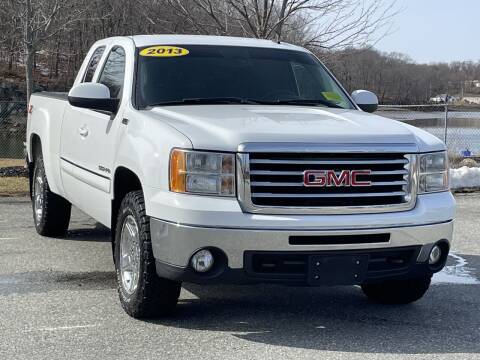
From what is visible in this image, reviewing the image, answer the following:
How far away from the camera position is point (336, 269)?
14.8 feet

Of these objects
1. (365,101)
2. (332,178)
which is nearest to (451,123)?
(365,101)

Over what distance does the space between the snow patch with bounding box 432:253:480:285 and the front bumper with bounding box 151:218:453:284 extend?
184 cm

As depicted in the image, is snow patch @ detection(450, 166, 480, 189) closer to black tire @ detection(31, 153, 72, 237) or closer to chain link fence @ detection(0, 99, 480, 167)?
chain link fence @ detection(0, 99, 480, 167)

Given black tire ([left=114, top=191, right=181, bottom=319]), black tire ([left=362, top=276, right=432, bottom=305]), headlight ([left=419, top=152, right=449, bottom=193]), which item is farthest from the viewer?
black tire ([left=362, top=276, right=432, bottom=305])

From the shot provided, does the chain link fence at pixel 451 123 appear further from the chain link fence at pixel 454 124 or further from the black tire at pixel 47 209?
the black tire at pixel 47 209

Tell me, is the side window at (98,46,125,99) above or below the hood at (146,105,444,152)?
above

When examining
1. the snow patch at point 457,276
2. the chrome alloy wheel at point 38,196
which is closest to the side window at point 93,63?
the chrome alloy wheel at point 38,196

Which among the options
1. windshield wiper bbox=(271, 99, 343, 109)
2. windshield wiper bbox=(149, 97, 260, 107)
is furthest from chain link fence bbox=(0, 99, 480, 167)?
windshield wiper bbox=(149, 97, 260, 107)

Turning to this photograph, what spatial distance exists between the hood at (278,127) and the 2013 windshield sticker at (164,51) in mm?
713

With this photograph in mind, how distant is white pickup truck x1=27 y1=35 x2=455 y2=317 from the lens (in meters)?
4.40

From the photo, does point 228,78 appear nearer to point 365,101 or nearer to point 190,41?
point 190,41

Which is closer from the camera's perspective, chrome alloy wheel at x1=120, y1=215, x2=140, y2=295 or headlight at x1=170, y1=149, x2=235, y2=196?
headlight at x1=170, y1=149, x2=235, y2=196

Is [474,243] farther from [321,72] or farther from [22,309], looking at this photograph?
[22,309]

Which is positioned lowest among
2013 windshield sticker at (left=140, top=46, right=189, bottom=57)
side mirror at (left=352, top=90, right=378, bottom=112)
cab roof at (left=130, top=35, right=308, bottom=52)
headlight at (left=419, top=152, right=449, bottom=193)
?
headlight at (left=419, top=152, right=449, bottom=193)
